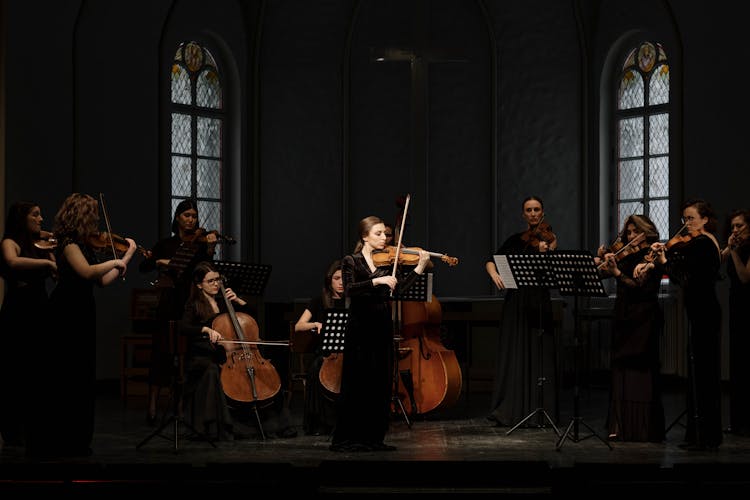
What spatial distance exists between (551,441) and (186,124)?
6.04 meters

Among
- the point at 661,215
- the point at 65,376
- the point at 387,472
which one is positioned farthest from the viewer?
the point at 661,215

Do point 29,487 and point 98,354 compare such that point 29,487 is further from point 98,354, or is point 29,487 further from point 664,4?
point 664,4

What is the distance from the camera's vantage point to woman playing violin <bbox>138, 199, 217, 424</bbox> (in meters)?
8.41

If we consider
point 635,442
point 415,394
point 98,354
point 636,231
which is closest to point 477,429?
point 415,394

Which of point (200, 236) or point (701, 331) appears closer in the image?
point (701, 331)

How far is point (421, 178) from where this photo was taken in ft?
40.2

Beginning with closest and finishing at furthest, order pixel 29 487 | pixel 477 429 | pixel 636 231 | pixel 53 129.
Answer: pixel 29 487 → pixel 636 231 → pixel 477 429 → pixel 53 129

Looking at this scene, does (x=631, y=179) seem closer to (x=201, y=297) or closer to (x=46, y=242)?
(x=201, y=297)

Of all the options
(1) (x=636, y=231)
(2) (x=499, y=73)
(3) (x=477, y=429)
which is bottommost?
(3) (x=477, y=429)

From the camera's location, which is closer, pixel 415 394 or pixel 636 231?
pixel 636 231

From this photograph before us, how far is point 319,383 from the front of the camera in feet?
26.6

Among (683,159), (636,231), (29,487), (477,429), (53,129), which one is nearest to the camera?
(29,487)

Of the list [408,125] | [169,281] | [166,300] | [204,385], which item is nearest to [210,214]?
[408,125]

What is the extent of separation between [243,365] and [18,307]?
1.48 meters
